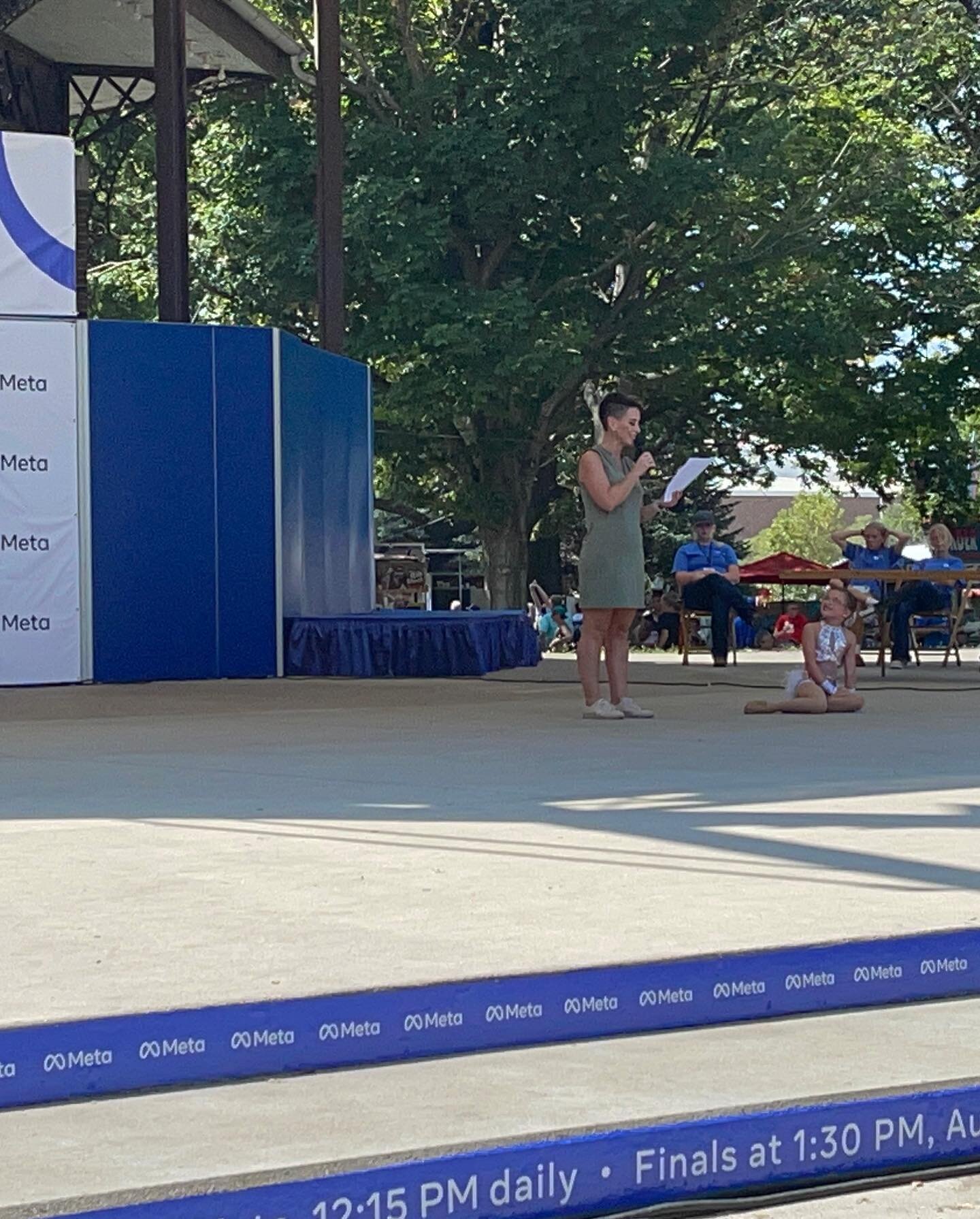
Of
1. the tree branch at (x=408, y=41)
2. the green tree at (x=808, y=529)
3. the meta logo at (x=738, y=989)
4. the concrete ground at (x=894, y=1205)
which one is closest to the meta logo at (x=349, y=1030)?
the meta logo at (x=738, y=989)

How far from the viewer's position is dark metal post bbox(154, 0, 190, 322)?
19.2 meters

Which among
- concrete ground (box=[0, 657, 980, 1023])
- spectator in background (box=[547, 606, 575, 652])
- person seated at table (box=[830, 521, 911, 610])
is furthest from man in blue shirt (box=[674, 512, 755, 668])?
spectator in background (box=[547, 606, 575, 652])

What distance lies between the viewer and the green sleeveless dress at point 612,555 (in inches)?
458

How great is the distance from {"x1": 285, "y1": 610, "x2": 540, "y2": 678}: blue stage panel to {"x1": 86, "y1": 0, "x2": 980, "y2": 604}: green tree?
12.8 metres

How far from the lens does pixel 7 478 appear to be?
1563cm

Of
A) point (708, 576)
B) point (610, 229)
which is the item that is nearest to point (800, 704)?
point (708, 576)

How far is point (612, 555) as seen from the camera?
1169 centimetres

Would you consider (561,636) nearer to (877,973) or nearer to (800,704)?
(800,704)

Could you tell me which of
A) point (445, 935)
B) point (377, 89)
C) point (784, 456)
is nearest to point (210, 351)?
point (445, 935)

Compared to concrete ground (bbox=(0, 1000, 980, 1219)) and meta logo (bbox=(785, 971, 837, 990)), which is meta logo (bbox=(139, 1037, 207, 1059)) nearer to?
concrete ground (bbox=(0, 1000, 980, 1219))

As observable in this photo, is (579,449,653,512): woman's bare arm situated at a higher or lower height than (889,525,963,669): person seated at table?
higher

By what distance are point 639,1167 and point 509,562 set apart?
32.4 meters

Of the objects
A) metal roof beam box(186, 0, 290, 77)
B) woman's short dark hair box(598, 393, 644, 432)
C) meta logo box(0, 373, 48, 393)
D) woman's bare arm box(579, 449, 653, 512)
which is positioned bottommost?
woman's bare arm box(579, 449, 653, 512)

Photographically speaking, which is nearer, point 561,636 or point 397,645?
point 397,645
